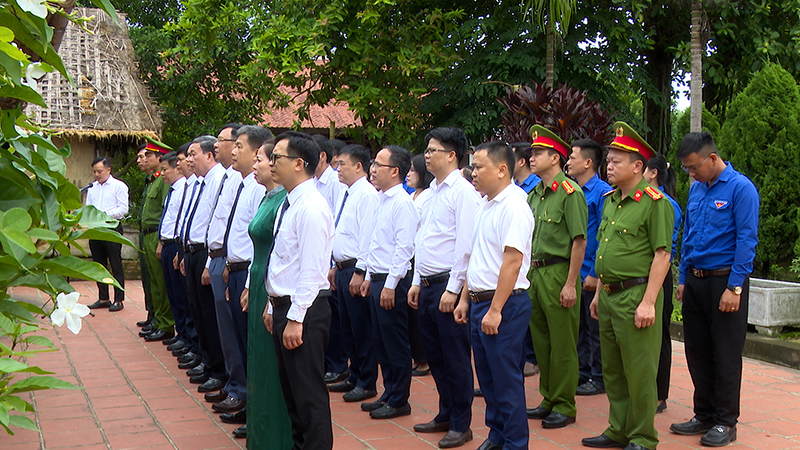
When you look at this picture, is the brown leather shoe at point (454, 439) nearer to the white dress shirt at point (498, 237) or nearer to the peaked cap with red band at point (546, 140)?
the white dress shirt at point (498, 237)

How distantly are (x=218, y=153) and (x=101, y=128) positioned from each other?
863cm

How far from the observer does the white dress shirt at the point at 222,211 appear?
5.50m

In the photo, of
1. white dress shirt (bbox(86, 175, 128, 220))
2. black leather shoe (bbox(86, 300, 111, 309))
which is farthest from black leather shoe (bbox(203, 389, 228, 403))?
white dress shirt (bbox(86, 175, 128, 220))

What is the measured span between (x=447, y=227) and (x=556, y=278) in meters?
0.88

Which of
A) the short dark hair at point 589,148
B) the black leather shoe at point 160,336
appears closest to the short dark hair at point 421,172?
the short dark hair at point 589,148

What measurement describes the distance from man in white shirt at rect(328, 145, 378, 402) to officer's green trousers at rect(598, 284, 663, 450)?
80.4 inches

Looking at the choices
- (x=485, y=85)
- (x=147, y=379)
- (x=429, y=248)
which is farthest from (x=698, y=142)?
(x=485, y=85)

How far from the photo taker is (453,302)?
443 cm

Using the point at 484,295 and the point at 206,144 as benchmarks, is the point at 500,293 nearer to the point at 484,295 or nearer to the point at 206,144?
the point at 484,295

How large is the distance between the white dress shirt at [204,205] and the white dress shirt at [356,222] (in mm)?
1077

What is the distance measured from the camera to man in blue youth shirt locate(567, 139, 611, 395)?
5605mm

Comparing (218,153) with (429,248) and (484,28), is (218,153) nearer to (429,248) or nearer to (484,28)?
(429,248)

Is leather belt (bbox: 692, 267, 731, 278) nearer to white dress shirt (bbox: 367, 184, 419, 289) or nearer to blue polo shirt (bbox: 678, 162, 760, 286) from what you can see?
blue polo shirt (bbox: 678, 162, 760, 286)

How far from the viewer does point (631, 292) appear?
4254 mm
